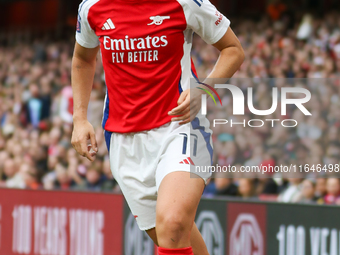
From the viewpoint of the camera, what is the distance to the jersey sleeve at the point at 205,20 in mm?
3131

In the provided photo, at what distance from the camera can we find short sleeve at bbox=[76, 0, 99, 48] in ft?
11.0

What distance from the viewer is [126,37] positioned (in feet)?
10.5

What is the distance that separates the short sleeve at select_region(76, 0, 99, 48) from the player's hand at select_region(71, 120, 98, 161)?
0.51m

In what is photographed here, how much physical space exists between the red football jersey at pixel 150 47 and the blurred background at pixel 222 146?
2467 millimetres

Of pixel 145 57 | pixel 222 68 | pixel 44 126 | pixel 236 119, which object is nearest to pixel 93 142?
pixel 145 57

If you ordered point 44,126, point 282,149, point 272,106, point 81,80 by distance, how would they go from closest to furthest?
point 81,80, point 272,106, point 282,149, point 44,126

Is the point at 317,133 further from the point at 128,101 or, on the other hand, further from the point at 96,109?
the point at 96,109

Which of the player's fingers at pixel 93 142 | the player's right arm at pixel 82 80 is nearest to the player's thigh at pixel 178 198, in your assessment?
the player's fingers at pixel 93 142

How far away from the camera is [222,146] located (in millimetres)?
6500

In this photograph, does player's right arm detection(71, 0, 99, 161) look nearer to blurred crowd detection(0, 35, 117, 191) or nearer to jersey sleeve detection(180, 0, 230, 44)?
jersey sleeve detection(180, 0, 230, 44)

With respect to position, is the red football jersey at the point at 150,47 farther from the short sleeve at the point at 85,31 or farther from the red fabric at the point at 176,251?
the red fabric at the point at 176,251

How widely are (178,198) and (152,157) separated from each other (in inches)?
16.9

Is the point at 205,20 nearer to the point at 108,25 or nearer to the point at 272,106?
Result: the point at 108,25

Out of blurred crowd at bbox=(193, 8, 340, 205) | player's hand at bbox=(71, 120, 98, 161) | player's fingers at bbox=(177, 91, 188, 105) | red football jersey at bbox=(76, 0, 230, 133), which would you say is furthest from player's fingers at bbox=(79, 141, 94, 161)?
blurred crowd at bbox=(193, 8, 340, 205)
